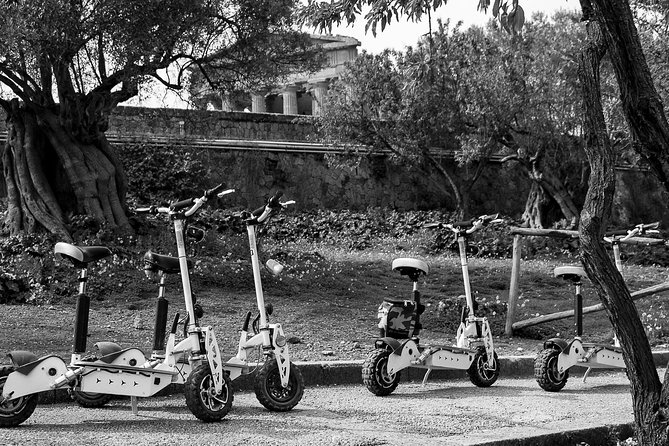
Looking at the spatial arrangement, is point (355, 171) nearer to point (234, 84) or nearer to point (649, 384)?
point (234, 84)

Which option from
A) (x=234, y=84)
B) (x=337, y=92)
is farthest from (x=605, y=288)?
(x=337, y=92)

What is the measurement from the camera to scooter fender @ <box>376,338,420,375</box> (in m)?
7.82

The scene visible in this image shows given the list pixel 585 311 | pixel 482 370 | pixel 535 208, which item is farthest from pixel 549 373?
pixel 535 208

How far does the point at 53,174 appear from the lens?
1455 centimetres

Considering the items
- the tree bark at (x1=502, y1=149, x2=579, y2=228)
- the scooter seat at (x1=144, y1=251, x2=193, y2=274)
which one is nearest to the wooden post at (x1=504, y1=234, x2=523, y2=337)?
the scooter seat at (x1=144, y1=251, x2=193, y2=274)

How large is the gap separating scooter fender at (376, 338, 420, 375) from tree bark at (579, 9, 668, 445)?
3085 mm

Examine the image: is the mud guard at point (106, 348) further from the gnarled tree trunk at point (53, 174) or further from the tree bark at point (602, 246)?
the gnarled tree trunk at point (53, 174)

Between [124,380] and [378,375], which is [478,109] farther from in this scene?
[124,380]

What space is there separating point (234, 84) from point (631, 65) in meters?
11.8

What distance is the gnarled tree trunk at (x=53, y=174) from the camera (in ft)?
46.0

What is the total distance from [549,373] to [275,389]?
2748 millimetres

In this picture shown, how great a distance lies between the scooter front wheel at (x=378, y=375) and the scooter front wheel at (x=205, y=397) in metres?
1.67

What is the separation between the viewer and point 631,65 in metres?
4.67

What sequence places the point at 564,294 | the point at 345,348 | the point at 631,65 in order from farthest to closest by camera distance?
the point at 564,294
the point at 345,348
the point at 631,65
